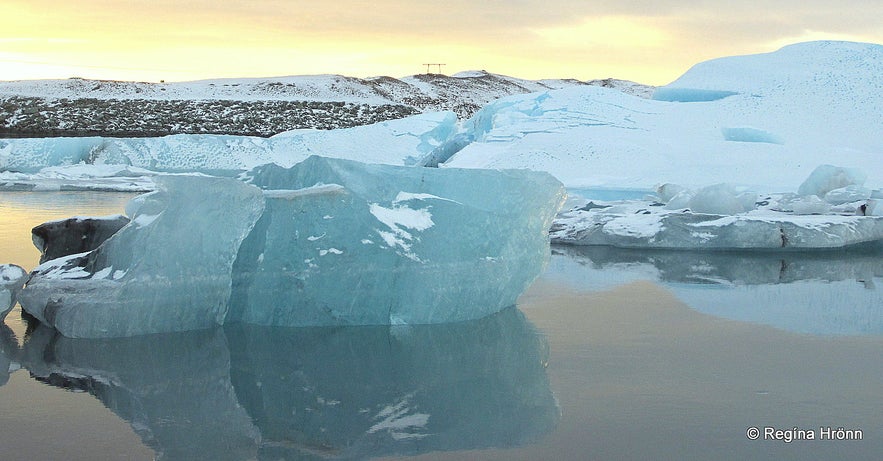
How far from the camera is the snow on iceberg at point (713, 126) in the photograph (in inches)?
494

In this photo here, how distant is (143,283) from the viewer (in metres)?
4.44

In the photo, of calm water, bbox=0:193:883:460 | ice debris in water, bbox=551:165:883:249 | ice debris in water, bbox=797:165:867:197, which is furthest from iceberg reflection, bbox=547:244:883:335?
ice debris in water, bbox=797:165:867:197

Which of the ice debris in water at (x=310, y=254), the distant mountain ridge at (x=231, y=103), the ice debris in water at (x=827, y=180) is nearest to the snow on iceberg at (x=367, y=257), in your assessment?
the ice debris in water at (x=310, y=254)

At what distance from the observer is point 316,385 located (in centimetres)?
376

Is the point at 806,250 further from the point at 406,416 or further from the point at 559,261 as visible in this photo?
the point at 406,416

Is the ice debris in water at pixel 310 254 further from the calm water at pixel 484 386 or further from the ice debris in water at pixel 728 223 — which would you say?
the ice debris in water at pixel 728 223

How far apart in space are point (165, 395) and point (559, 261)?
14.4ft

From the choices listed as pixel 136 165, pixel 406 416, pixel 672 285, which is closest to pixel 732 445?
pixel 406 416

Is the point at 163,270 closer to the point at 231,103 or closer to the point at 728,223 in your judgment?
the point at 728,223

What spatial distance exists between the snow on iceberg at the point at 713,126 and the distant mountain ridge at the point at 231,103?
19313 millimetres

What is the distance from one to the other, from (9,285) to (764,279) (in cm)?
490

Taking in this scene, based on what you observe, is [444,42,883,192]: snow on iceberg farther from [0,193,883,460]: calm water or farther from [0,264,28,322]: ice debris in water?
[0,264,28,322]: ice debris in water

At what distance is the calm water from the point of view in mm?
3039

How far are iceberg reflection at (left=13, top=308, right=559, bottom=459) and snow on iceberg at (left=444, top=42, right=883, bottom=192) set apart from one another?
27.2ft
